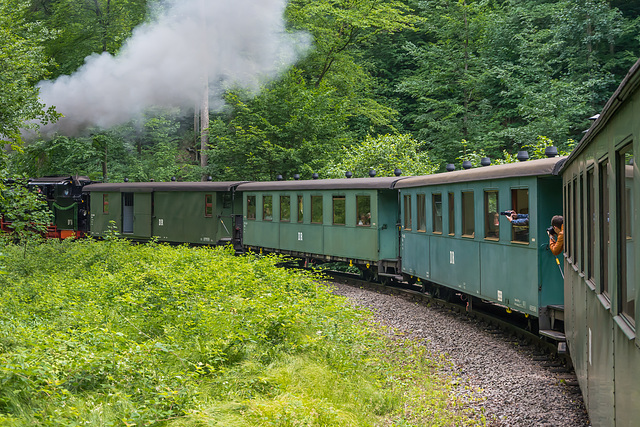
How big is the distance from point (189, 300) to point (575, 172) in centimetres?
610

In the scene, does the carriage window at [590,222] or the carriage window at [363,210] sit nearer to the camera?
the carriage window at [590,222]

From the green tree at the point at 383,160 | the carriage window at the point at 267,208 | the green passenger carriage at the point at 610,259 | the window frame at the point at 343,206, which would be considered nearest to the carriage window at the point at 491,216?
the green passenger carriage at the point at 610,259

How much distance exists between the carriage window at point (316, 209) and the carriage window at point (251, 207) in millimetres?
Answer: 3714

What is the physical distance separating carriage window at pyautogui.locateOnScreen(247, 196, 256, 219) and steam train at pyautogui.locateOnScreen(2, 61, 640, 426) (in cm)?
7

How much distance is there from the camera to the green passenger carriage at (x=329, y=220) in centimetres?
1781

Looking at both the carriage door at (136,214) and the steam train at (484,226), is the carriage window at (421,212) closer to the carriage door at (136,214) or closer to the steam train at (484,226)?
the steam train at (484,226)

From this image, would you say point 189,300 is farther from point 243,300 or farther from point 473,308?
point 473,308

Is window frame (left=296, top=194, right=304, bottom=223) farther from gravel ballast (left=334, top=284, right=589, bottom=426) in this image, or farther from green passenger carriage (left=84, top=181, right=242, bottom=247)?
gravel ballast (left=334, top=284, right=589, bottom=426)

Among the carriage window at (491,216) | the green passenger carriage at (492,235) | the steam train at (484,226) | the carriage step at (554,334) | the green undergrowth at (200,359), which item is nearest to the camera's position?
the steam train at (484,226)

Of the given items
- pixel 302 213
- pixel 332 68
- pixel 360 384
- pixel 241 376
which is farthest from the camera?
pixel 332 68

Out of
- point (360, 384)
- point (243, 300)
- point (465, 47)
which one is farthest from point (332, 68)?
point (360, 384)

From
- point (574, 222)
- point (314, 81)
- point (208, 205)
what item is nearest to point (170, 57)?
point (208, 205)

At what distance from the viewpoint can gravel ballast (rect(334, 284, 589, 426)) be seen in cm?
732

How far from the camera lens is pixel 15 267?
16.6 metres
